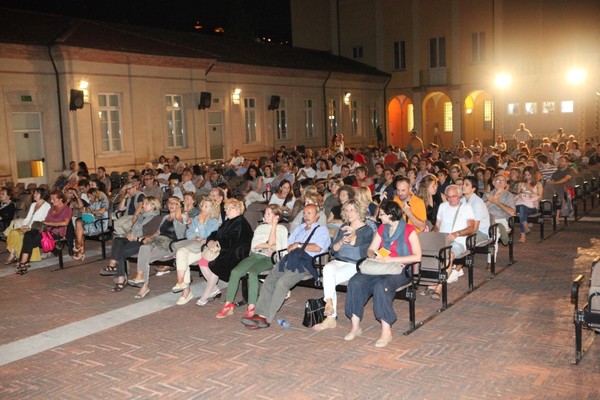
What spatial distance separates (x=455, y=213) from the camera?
30.3 ft

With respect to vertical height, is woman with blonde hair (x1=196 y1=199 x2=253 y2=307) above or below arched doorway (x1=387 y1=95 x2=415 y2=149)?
below

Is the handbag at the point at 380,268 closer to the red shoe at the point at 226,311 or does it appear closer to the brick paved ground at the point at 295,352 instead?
the brick paved ground at the point at 295,352

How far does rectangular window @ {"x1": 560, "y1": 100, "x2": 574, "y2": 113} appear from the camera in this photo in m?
34.1

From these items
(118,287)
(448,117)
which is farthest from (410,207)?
(448,117)

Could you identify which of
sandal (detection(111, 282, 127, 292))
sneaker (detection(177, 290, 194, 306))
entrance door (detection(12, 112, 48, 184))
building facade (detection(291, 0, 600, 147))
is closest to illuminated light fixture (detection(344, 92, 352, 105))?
building facade (detection(291, 0, 600, 147))

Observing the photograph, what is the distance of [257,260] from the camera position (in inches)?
343

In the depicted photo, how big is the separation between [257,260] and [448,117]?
35.9 m

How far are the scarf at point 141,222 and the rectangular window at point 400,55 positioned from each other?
31.6m

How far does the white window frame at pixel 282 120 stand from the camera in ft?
97.8

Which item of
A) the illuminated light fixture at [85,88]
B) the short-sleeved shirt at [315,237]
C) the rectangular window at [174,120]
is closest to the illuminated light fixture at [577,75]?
the rectangular window at [174,120]

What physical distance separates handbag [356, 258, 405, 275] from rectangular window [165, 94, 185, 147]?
17.2 metres

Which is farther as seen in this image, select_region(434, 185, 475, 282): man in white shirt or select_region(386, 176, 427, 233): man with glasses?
select_region(386, 176, 427, 233): man with glasses

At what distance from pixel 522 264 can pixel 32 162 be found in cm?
1560

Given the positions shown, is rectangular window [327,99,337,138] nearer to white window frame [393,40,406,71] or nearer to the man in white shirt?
white window frame [393,40,406,71]
